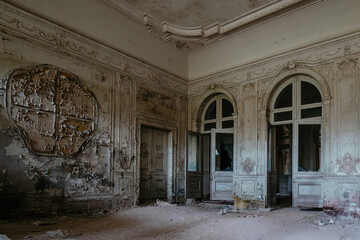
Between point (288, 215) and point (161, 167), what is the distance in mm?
3683

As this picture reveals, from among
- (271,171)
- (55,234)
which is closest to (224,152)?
(271,171)

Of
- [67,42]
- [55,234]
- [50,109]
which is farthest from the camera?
[67,42]

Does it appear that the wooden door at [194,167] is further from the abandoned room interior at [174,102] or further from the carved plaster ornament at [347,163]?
the carved plaster ornament at [347,163]

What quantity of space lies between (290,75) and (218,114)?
7.86 ft

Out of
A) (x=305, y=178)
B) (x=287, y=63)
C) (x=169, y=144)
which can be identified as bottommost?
(x=305, y=178)

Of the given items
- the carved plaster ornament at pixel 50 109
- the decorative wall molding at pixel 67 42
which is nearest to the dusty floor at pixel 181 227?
the carved plaster ornament at pixel 50 109

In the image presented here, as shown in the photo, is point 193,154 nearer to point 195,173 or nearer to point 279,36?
point 195,173

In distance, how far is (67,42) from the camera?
5.78 metres

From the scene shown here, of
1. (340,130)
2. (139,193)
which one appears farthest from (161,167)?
(340,130)

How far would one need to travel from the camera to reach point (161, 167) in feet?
26.0

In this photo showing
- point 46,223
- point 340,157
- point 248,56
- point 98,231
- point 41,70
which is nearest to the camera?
point 98,231

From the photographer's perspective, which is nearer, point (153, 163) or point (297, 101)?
point (297, 101)

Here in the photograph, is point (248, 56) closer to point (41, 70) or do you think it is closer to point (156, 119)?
point (156, 119)

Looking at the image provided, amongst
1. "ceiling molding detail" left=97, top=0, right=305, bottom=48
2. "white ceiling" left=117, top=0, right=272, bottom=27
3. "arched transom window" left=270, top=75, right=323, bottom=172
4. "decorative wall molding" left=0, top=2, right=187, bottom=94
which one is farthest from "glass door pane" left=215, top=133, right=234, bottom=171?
"white ceiling" left=117, top=0, right=272, bottom=27
